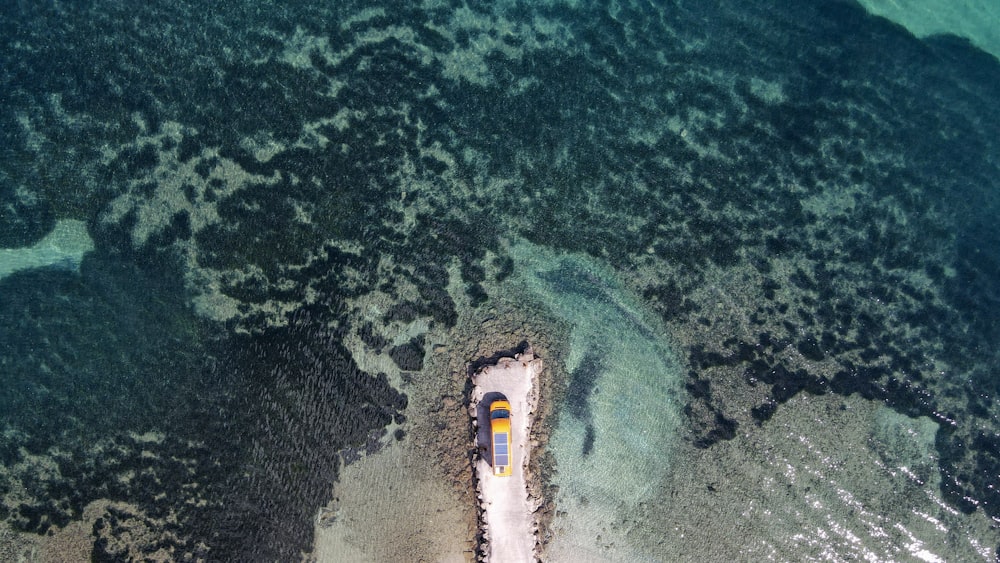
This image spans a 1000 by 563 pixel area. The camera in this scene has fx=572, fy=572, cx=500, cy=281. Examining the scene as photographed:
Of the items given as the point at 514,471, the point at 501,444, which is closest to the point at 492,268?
the point at 501,444

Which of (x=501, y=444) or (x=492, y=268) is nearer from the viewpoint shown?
(x=501, y=444)

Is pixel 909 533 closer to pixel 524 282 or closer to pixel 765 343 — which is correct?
pixel 765 343

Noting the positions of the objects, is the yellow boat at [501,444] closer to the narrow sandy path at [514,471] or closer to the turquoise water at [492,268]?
the narrow sandy path at [514,471]

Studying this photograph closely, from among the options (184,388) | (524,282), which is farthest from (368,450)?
(524,282)

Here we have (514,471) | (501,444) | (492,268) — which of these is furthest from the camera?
(492,268)

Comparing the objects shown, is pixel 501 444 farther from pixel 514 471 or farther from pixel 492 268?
pixel 492 268

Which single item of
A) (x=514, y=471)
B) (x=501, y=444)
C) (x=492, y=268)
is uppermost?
(x=492, y=268)

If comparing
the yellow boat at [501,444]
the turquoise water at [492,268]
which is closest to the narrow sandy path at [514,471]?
the yellow boat at [501,444]
